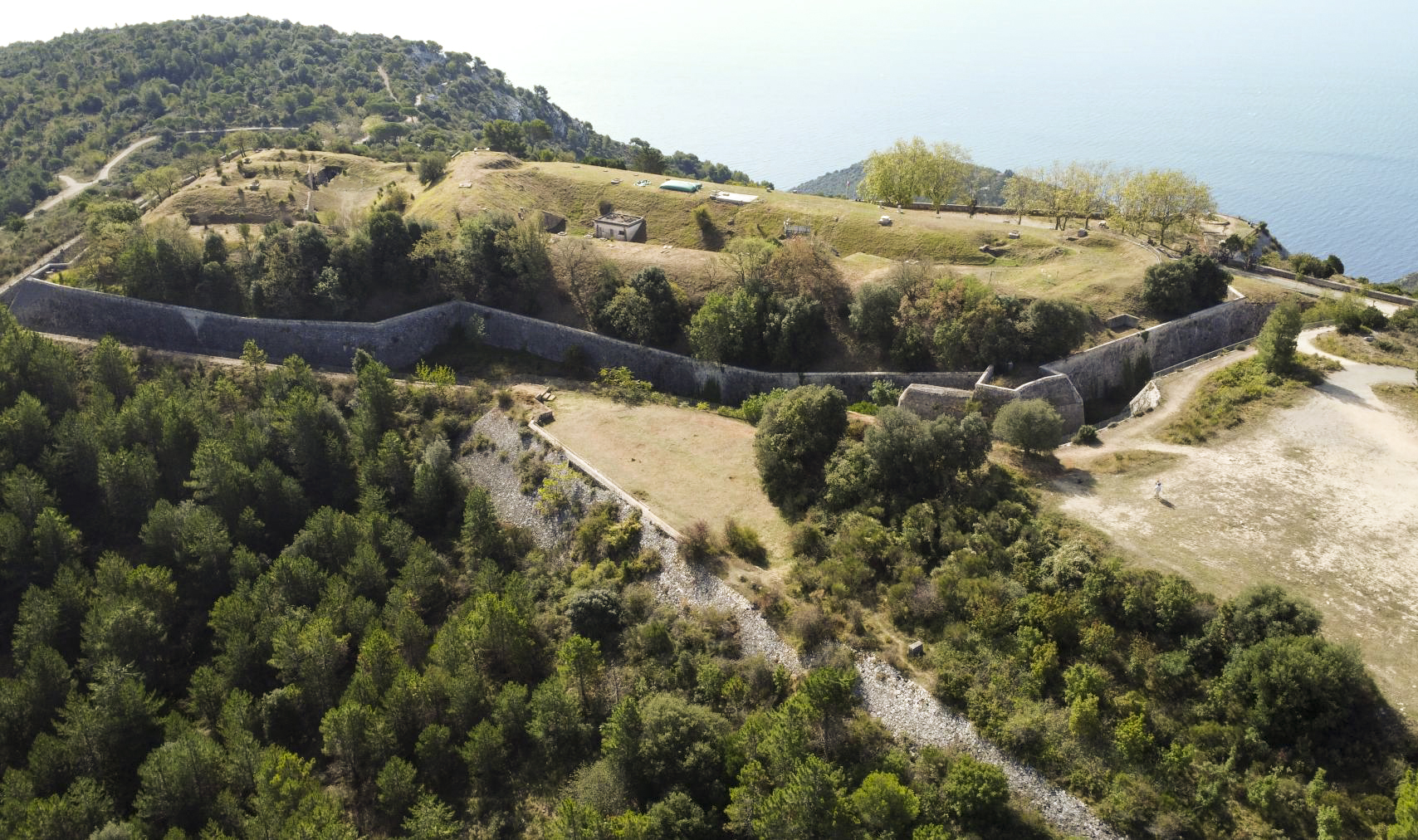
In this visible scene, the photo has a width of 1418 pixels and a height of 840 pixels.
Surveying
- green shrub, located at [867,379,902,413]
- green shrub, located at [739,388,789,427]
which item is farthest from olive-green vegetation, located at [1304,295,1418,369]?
green shrub, located at [739,388,789,427]

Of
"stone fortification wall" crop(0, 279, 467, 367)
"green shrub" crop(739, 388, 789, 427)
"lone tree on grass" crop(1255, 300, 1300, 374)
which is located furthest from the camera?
"stone fortification wall" crop(0, 279, 467, 367)

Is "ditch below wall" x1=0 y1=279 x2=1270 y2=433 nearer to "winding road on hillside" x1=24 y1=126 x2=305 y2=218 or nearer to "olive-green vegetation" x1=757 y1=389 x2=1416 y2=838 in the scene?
"olive-green vegetation" x1=757 y1=389 x2=1416 y2=838

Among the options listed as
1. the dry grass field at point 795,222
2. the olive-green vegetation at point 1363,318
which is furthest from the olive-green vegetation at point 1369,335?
the dry grass field at point 795,222

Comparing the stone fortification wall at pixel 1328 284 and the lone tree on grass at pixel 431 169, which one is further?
the lone tree on grass at pixel 431 169

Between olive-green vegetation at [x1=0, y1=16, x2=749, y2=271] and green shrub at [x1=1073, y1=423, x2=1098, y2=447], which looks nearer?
green shrub at [x1=1073, y1=423, x2=1098, y2=447]

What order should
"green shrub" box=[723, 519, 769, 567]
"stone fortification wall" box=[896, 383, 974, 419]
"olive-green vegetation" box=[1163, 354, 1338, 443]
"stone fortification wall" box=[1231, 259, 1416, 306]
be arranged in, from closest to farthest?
"green shrub" box=[723, 519, 769, 567] → "olive-green vegetation" box=[1163, 354, 1338, 443] → "stone fortification wall" box=[896, 383, 974, 419] → "stone fortification wall" box=[1231, 259, 1416, 306]

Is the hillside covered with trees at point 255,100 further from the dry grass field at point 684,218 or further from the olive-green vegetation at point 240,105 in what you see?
the dry grass field at point 684,218

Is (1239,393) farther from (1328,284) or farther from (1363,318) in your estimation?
(1328,284)
